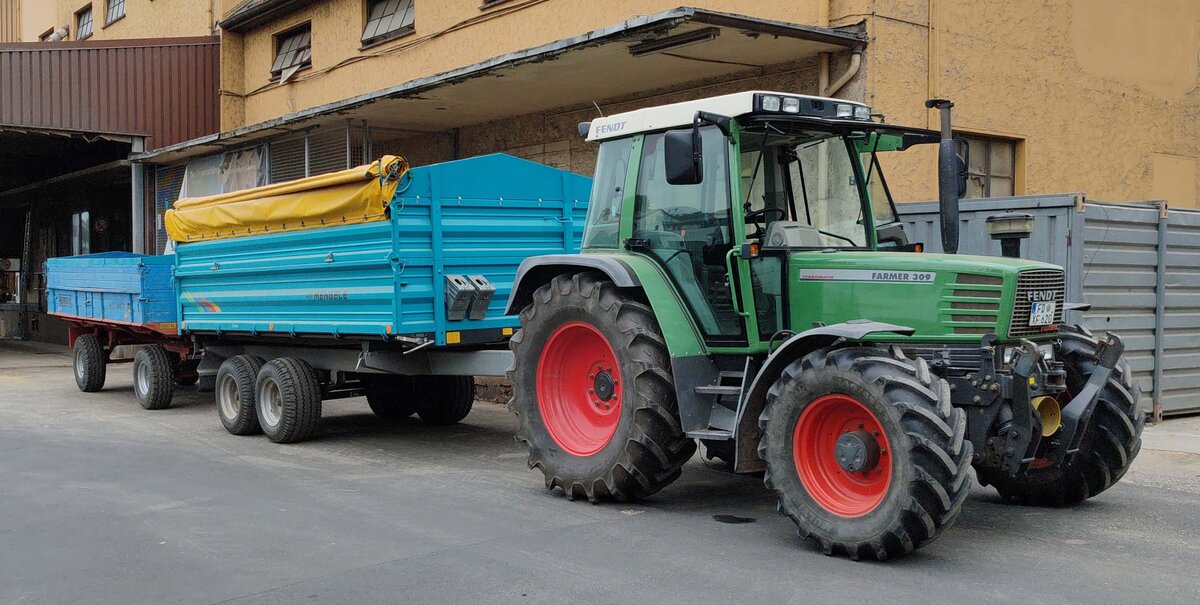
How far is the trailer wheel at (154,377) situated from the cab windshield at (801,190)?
28.4 ft

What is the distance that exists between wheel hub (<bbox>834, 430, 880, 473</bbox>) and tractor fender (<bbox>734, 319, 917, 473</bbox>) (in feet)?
1.71

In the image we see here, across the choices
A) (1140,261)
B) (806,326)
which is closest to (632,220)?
(806,326)

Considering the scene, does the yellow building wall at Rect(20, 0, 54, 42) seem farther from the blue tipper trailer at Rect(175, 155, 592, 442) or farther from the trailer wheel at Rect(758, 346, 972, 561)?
the trailer wheel at Rect(758, 346, 972, 561)

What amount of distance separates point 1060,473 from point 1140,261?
450cm

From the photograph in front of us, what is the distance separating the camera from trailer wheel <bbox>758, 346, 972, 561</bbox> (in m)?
5.22

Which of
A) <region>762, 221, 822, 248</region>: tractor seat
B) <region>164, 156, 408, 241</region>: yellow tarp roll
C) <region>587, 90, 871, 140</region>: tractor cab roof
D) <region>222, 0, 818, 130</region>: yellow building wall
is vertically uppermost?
<region>222, 0, 818, 130</region>: yellow building wall

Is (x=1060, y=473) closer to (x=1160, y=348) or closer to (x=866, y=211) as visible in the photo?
(x=866, y=211)

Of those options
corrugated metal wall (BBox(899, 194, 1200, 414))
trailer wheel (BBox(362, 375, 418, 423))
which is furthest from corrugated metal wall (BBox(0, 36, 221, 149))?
corrugated metal wall (BBox(899, 194, 1200, 414))

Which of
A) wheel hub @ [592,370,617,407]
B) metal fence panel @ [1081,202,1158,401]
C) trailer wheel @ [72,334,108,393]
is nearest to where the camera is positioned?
wheel hub @ [592,370,617,407]

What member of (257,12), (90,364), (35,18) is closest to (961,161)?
(90,364)

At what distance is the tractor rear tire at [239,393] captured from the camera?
33.6ft

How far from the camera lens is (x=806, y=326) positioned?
20.7ft

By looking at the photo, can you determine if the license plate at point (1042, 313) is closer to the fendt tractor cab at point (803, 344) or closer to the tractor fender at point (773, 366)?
the fendt tractor cab at point (803, 344)

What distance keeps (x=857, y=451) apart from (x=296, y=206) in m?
6.05
